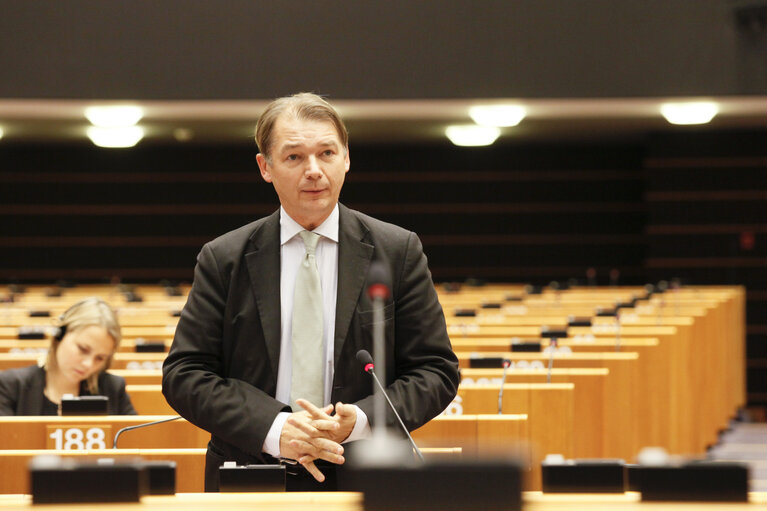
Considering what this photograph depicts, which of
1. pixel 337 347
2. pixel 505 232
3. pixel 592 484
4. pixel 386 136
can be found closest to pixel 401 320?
pixel 337 347

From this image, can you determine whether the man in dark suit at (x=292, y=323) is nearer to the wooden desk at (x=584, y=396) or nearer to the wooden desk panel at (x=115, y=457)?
the wooden desk panel at (x=115, y=457)

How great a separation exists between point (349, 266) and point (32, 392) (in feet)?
7.54

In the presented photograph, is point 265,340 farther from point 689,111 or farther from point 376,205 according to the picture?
point 376,205

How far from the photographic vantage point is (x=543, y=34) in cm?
991

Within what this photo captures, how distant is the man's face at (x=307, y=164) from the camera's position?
2.46 m

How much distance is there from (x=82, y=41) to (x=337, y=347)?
8.17 meters

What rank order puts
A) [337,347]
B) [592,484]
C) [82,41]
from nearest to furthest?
[592,484] → [337,347] → [82,41]

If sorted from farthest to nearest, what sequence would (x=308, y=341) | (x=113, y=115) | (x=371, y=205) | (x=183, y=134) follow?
(x=371, y=205) < (x=183, y=134) < (x=113, y=115) < (x=308, y=341)

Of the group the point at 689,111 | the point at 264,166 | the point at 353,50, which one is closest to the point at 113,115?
the point at 353,50

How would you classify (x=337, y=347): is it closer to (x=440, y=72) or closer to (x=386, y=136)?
(x=440, y=72)

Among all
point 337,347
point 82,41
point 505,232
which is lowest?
point 337,347

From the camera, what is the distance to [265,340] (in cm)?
246

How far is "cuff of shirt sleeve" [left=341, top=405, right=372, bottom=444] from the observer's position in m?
2.36

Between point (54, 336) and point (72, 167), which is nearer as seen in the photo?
point (54, 336)
